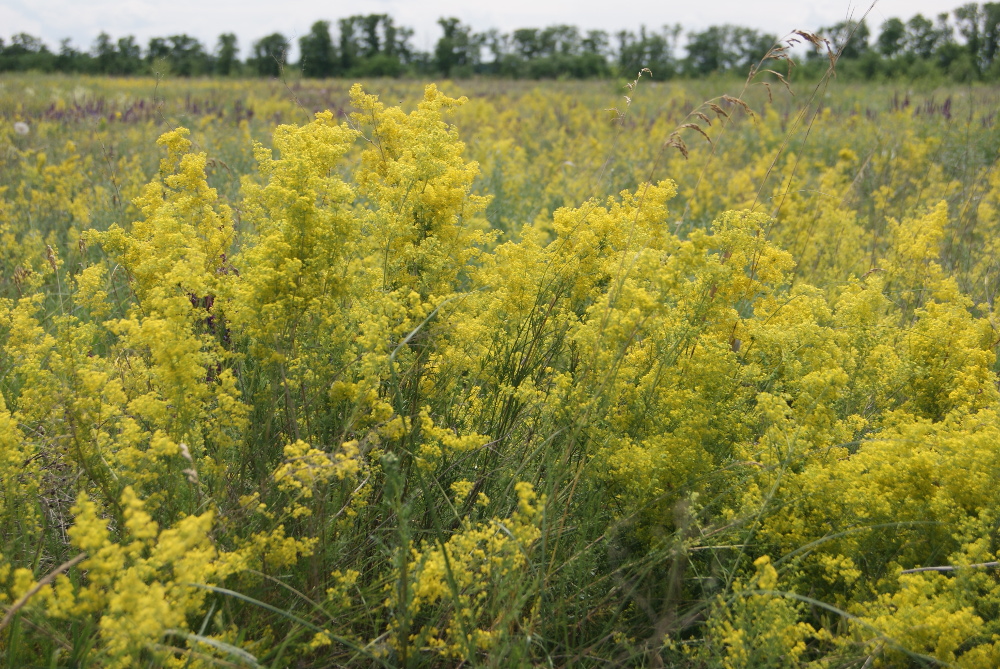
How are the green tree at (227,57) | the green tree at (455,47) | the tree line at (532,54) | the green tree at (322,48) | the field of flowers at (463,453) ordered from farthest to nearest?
1. the green tree at (455,47)
2. the green tree at (322,48)
3. the green tree at (227,57)
4. the tree line at (532,54)
5. the field of flowers at (463,453)

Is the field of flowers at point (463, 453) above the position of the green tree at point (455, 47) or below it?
below

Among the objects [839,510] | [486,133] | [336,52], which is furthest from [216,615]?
[336,52]

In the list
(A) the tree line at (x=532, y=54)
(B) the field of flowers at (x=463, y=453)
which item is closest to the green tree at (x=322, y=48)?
(A) the tree line at (x=532, y=54)

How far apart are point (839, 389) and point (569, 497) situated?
0.95 meters

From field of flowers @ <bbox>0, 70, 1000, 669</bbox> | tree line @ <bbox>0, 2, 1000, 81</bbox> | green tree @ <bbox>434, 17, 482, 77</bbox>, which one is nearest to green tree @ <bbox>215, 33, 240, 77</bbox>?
tree line @ <bbox>0, 2, 1000, 81</bbox>

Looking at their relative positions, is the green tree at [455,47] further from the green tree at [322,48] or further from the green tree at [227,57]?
the green tree at [227,57]

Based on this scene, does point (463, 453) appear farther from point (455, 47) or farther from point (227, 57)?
point (455, 47)

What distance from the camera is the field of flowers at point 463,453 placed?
149 centimetres

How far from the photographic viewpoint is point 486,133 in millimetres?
8539

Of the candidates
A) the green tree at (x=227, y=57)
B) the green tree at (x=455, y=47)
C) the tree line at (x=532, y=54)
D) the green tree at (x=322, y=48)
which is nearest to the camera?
the tree line at (x=532, y=54)

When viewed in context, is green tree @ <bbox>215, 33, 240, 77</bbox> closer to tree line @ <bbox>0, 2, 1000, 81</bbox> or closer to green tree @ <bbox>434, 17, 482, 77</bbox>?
tree line @ <bbox>0, 2, 1000, 81</bbox>

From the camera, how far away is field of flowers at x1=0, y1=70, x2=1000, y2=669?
4.90ft

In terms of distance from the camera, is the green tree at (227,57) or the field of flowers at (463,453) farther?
the green tree at (227,57)

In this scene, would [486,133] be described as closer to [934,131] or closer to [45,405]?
[934,131]
